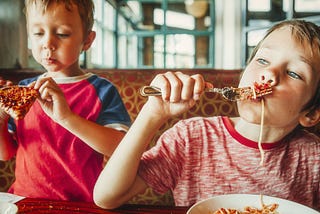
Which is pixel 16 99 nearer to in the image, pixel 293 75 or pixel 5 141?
pixel 5 141

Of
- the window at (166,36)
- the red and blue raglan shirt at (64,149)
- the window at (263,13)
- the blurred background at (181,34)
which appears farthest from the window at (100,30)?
the window at (166,36)

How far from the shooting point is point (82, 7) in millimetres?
696

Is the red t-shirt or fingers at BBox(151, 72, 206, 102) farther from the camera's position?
the red t-shirt

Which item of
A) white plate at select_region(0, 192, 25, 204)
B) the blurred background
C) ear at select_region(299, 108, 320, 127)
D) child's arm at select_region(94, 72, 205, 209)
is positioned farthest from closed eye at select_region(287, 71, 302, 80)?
the blurred background

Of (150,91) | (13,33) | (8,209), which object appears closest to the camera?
(8,209)

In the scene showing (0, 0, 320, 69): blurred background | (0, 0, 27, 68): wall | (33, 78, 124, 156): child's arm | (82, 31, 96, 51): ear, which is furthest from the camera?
(0, 0, 320, 69): blurred background

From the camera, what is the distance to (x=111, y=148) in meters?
0.69

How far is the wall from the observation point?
83 centimetres

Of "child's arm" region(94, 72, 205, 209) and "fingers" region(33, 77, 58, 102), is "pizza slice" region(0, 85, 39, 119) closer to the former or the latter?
"fingers" region(33, 77, 58, 102)

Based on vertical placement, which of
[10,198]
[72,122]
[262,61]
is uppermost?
[262,61]

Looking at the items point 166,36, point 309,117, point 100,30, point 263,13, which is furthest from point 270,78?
point 166,36

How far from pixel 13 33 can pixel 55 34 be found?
263mm

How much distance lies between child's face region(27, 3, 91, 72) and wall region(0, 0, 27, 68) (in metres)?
0.16

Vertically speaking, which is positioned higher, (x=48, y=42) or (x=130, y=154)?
(x=48, y=42)
